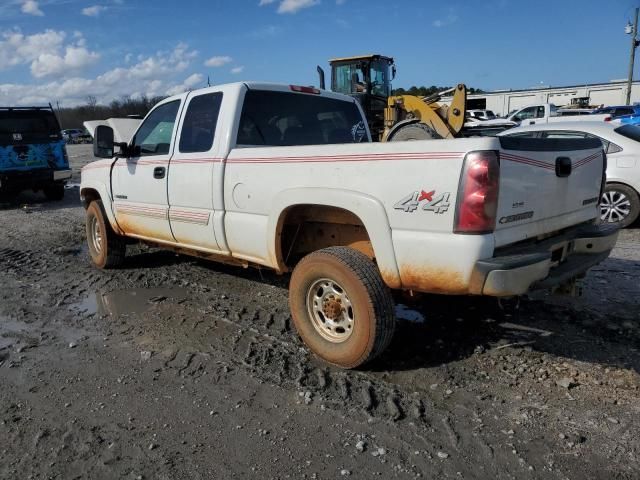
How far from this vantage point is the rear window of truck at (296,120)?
459 centimetres

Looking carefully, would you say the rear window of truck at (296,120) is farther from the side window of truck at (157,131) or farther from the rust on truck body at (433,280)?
the rust on truck body at (433,280)

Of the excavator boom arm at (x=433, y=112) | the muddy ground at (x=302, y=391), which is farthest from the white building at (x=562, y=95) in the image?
the muddy ground at (x=302, y=391)

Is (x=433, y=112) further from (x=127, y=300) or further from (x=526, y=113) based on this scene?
(x=526, y=113)

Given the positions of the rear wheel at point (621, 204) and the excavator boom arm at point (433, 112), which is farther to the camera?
the excavator boom arm at point (433, 112)

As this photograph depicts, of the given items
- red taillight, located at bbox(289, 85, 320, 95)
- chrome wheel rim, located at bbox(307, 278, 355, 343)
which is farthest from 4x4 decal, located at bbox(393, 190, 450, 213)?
red taillight, located at bbox(289, 85, 320, 95)

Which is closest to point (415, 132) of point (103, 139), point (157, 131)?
point (157, 131)

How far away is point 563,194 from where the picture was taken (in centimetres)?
359

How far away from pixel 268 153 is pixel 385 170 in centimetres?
111

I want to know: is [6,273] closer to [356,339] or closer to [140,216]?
[140,216]

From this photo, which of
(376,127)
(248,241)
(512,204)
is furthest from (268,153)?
(376,127)

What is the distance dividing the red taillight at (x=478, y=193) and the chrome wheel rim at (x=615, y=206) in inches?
226

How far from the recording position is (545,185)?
335 centimetres

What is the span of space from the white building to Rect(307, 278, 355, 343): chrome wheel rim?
4683 cm

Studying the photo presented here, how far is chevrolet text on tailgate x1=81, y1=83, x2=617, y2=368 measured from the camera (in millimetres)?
2977
